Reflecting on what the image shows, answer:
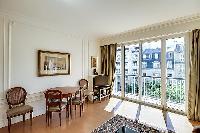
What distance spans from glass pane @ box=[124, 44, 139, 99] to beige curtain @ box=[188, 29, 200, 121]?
1.94 meters

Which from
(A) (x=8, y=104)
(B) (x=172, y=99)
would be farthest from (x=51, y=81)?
(B) (x=172, y=99)

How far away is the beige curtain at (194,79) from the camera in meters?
3.65

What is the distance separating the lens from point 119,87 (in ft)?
20.3

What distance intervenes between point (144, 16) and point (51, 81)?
10.5 ft

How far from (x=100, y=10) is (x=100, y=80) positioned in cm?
317

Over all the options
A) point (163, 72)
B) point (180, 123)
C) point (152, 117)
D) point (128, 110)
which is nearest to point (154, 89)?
point (163, 72)

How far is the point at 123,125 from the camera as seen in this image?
3.34 m

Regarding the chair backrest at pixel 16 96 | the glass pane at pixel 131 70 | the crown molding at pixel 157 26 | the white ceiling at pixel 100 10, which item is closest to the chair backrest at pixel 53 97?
the chair backrest at pixel 16 96

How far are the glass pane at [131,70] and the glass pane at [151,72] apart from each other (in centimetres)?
29

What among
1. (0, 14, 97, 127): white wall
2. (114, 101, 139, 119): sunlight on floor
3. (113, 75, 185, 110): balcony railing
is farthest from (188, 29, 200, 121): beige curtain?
(0, 14, 97, 127): white wall

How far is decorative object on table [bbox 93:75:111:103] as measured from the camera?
5.71 meters

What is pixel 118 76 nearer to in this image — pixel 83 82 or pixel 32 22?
pixel 83 82

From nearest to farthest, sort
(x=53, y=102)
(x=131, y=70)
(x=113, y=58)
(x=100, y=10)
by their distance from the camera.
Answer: (x=100, y=10) < (x=53, y=102) < (x=131, y=70) < (x=113, y=58)

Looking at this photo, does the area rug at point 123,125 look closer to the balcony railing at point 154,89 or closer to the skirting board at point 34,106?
the balcony railing at point 154,89
